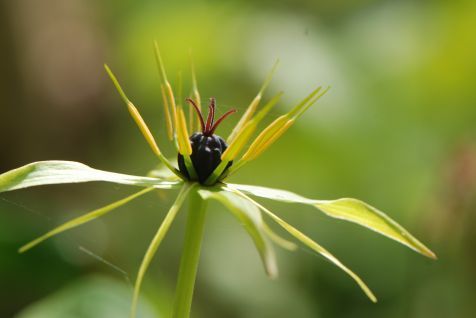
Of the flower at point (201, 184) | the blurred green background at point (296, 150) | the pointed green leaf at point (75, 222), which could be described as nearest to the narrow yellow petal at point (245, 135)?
the flower at point (201, 184)

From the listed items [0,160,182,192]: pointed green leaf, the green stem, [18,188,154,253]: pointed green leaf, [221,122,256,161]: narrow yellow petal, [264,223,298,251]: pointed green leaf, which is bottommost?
the green stem

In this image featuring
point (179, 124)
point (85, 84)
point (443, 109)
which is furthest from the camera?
point (85, 84)

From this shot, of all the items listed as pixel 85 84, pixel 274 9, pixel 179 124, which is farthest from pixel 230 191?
pixel 85 84

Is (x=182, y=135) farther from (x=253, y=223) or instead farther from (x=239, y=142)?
(x=253, y=223)

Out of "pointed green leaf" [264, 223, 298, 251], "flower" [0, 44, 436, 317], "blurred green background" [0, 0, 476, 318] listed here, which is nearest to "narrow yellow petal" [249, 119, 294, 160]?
"flower" [0, 44, 436, 317]

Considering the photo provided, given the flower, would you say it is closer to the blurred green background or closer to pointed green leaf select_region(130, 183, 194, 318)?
pointed green leaf select_region(130, 183, 194, 318)

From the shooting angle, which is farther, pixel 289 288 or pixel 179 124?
pixel 289 288

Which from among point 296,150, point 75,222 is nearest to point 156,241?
point 75,222

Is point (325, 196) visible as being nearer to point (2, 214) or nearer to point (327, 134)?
point (327, 134)
